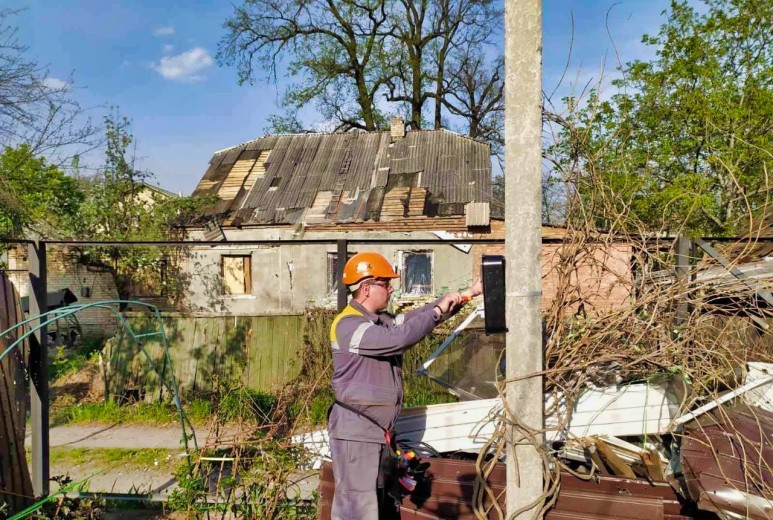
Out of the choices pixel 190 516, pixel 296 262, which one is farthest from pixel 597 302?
pixel 296 262

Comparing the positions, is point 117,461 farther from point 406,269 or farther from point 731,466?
point 406,269

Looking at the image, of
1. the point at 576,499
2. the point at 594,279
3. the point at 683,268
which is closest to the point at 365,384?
the point at 576,499

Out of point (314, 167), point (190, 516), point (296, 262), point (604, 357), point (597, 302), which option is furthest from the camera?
point (314, 167)

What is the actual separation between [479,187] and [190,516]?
13882 millimetres

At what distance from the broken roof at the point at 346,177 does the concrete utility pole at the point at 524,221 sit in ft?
43.6

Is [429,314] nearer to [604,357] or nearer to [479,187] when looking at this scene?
[604,357]

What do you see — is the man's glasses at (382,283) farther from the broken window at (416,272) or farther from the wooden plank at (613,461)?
the broken window at (416,272)

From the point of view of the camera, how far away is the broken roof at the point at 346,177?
53.9ft

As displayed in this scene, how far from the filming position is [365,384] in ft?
9.87

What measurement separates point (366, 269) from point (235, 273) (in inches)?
556

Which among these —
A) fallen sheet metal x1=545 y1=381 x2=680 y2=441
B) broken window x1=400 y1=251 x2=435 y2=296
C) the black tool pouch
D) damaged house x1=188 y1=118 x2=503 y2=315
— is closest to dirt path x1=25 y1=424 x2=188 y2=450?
the black tool pouch

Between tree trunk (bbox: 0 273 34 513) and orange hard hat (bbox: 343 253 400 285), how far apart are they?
2.59 metres

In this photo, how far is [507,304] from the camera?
95.9 inches

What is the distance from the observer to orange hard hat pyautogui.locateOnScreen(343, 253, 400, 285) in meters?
3.12
